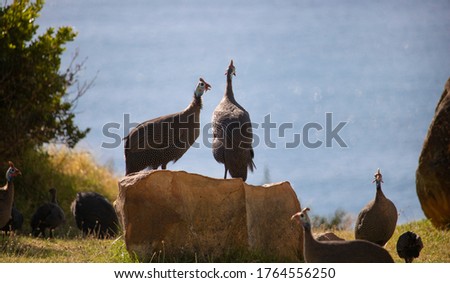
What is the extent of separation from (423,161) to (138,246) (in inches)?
176

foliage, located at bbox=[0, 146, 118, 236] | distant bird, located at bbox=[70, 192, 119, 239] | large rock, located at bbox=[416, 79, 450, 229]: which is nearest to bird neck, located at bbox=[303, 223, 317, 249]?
large rock, located at bbox=[416, 79, 450, 229]

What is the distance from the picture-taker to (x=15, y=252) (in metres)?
7.44

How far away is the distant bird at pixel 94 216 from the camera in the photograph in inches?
377

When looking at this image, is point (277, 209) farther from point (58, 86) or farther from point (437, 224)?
point (58, 86)

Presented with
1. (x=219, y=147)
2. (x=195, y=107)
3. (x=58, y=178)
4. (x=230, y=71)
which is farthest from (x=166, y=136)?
(x=58, y=178)

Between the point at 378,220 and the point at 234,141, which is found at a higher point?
the point at 234,141

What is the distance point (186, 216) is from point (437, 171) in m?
4.11

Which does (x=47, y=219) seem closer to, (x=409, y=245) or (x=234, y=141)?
→ (x=234, y=141)

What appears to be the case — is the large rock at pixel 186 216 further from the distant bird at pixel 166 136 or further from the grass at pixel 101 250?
the distant bird at pixel 166 136

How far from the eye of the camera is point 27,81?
10680 mm

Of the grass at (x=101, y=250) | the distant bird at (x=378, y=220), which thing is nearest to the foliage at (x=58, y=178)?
the grass at (x=101, y=250)

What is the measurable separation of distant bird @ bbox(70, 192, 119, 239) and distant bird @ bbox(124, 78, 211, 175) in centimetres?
242

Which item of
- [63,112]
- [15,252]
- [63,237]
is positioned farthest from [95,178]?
[15,252]

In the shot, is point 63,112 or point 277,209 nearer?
point 277,209
